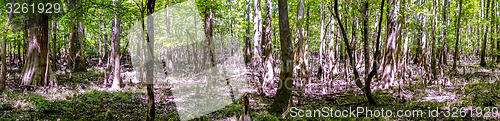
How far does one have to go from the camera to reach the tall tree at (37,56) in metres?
10.9

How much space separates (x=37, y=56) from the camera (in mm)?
11164

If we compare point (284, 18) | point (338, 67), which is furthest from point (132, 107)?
point (338, 67)

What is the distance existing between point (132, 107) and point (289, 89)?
502 centimetres

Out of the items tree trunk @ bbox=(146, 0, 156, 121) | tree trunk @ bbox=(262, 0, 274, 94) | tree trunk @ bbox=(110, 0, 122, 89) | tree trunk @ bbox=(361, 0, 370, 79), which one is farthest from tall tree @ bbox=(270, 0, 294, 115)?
tree trunk @ bbox=(110, 0, 122, 89)

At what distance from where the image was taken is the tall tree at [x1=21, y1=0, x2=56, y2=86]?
35.9 ft

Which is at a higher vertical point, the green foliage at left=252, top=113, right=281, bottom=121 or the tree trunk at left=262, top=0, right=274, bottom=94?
the tree trunk at left=262, top=0, right=274, bottom=94

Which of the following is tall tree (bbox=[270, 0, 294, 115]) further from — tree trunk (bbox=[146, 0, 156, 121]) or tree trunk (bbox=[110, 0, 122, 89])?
tree trunk (bbox=[110, 0, 122, 89])

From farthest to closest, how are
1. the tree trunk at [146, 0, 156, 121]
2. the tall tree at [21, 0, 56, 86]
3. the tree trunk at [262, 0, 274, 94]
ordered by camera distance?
the tree trunk at [262, 0, 274, 94]
the tall tree at [21, 0, 56, 86]
the tree trunk at [146, 0, 156, 121]

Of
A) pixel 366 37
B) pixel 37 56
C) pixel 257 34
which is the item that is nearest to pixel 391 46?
pixel 366 37

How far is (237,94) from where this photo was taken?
1136 centimetres

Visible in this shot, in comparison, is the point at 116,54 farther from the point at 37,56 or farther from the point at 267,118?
the point at 267,118

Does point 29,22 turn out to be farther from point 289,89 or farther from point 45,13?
point 289,89

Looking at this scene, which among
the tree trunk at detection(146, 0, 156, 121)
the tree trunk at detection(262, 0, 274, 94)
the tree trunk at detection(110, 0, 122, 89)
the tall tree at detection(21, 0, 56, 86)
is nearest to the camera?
the tree trunk at detection(146, 0, 156, 121)

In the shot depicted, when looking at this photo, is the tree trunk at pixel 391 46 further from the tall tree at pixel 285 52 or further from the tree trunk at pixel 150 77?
the tree trunk at pixel 150 77
